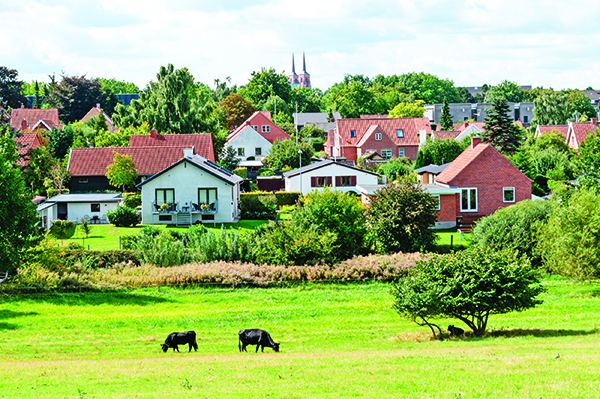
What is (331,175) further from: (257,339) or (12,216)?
(257,339)

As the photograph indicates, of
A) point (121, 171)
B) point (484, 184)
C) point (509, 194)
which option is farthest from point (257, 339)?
point (121, 171)

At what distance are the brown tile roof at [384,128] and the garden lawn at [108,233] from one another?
143ft

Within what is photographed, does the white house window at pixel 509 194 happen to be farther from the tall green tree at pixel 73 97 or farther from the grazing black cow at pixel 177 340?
the tall green tree at pixel 73 97

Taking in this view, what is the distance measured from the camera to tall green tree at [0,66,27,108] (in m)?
109

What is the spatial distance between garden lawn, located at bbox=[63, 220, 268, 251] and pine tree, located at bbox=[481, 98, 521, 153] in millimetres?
31191

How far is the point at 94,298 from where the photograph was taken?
2667 cm

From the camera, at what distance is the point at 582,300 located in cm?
2566

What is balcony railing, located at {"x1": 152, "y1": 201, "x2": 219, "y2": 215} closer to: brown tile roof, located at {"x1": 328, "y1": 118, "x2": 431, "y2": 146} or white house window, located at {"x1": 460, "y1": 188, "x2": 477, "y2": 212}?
white house window, located at {"x1": 460, "y1": 188, "x2": 477, "y2": 212}

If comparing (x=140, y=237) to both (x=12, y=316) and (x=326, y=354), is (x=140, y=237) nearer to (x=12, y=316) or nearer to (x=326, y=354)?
(x=12, y=316)

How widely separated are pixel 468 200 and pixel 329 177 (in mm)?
14426

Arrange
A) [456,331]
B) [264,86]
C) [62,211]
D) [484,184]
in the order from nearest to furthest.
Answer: [456,331] → [484,184] → [62,211] → [264,86]

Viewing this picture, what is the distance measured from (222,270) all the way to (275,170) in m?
42.9

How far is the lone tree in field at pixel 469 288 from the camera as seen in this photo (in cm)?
1831

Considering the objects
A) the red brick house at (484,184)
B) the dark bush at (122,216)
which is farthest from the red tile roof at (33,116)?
the red brick house at (484,184)
